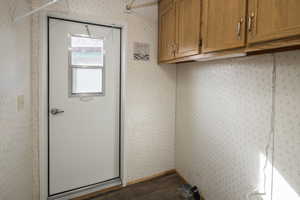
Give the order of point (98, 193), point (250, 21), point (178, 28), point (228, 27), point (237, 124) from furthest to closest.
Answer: point (98, 193) < point (178, 28) < point (237, 124) < point (228, 27) < point (250, 21)

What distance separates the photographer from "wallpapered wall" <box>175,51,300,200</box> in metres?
1.16

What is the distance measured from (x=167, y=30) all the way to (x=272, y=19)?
1.28 metres

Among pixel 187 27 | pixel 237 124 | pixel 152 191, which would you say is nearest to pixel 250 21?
pixel 187 27

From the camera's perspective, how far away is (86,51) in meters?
1.99

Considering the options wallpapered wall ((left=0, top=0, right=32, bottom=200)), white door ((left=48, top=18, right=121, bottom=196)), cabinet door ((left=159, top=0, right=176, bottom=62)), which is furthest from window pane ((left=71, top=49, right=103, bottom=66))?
cabinet door ((left=159, top=0, right=176, bottom=62))

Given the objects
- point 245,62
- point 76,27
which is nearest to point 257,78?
point 245,62

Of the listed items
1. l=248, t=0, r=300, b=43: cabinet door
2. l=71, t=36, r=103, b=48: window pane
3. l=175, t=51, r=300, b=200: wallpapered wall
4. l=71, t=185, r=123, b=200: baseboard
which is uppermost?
l=71, t=36, r=103, b=48: window pane

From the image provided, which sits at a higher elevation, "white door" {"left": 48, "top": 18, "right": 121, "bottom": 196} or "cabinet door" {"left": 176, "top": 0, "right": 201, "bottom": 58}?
"cabinet door" {"left": 176, "top": 0, "right": 201, "bottom": 58}

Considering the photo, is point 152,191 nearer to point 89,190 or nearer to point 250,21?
point 89,190

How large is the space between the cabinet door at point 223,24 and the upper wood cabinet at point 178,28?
119 mm

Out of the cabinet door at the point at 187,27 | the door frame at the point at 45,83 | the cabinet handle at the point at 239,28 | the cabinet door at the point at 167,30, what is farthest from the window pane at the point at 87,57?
the cabinet handle at the point at 239,28

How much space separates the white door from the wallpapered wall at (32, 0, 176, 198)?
0.18 m

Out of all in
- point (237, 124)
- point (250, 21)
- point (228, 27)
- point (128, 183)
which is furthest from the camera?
point (128, 183)

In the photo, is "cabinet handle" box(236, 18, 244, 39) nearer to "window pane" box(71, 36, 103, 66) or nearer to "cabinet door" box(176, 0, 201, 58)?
"cabinet door" box(176, 0, 201, 58)
